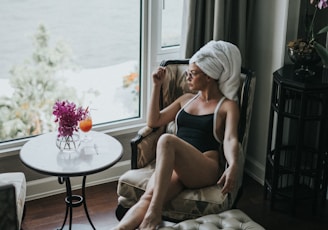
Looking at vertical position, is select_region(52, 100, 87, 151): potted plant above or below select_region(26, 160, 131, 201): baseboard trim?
above

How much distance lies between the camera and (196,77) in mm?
3438

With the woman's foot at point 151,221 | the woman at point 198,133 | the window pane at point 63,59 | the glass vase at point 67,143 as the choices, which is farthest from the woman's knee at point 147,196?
A: the window pane at point 63,59

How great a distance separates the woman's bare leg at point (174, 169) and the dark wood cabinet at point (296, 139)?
0.61 metres

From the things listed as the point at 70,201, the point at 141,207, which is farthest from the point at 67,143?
the point at 141,207

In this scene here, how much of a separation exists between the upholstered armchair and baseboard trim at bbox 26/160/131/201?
73 cm

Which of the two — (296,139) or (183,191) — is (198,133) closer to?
(183,191)

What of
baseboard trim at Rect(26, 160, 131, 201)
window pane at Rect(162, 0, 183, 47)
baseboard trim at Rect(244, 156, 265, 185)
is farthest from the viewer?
baseboard trim at Rect(244, 156, 265, 185)

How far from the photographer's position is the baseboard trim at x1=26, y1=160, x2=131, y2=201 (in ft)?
13.1

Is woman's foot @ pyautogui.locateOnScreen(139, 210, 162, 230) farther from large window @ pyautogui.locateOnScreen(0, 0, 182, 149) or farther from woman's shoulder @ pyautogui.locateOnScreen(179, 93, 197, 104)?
large window @ pyautogui.locateOnScreen(0, 0, 182, 149)

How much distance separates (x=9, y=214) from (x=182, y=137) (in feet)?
4.34

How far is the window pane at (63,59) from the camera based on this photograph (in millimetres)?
3727

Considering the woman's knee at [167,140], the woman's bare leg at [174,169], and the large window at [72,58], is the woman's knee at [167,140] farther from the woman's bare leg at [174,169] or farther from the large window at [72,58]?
the large window at [72,58]

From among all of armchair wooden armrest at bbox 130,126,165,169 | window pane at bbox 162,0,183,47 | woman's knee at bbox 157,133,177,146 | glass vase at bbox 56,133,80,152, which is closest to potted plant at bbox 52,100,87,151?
glass vase at bbox 56,133,80,152

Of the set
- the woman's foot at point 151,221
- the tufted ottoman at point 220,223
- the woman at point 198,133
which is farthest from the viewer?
the woman at point 198,133
